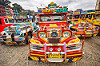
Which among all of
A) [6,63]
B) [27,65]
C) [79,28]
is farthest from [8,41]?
[79,28]

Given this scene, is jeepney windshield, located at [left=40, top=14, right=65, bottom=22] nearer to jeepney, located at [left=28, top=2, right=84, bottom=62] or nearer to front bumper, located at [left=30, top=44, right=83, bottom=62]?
jeepney, located at [left=28, top=2, right=84, bottom=62]

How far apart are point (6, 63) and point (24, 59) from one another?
879 mm

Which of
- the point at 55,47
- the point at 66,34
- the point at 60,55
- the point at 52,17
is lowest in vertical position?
the point at 60,55

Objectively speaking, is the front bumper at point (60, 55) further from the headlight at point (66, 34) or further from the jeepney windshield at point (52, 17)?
the jeepney windshield at point (52, 17)

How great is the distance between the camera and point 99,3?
19.4m

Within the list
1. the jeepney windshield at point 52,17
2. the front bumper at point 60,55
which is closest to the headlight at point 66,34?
the front bumper at point 60,55

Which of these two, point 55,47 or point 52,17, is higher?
point 52,17

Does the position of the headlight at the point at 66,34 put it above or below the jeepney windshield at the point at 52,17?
below

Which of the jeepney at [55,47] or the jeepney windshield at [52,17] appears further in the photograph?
the jeepney windshield at [52,17]

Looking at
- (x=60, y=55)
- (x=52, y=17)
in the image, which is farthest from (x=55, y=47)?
(x=52, y=17)

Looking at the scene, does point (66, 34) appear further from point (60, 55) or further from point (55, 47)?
point (60, 55)

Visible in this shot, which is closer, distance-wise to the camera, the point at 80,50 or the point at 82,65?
the point at 80,50

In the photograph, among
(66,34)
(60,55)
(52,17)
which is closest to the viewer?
(60,55)

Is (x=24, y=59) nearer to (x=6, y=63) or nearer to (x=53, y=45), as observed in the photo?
(x=6, y=63)
